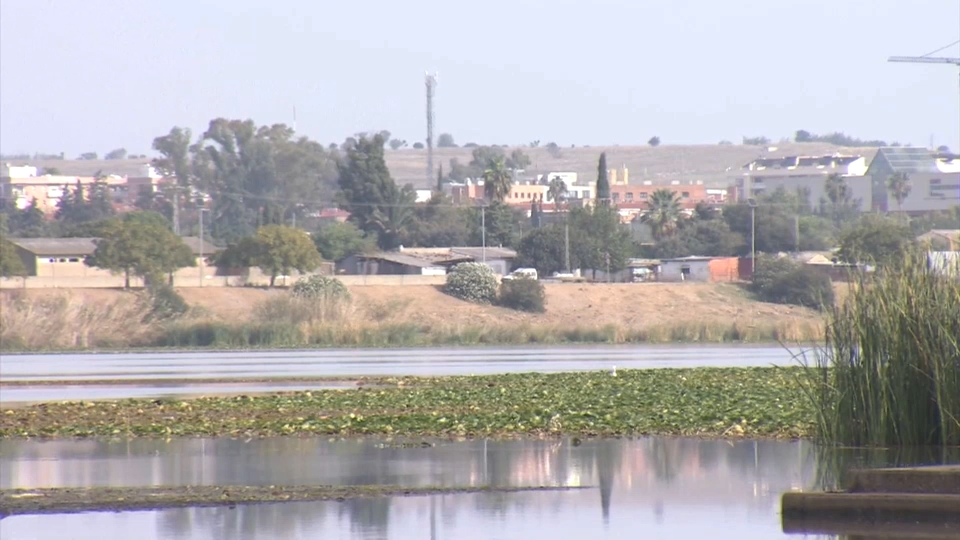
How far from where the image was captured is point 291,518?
17.6 meters

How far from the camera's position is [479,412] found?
103ft

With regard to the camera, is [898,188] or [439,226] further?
[898,188]

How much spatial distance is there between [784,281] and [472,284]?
1981 cm

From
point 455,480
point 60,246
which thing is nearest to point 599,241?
point 60,246

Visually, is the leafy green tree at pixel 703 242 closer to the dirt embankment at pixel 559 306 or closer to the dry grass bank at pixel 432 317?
the dry grass bank at pixel 432 317

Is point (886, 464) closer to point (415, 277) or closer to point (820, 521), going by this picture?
point (820, 521)

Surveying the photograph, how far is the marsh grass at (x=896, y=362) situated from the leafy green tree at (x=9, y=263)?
88648mm

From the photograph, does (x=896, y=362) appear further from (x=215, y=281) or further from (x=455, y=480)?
(x=215, y=281)

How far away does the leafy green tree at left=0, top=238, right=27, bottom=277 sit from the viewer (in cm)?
10325

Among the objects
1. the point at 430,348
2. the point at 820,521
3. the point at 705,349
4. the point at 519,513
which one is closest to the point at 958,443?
the point at 820,521

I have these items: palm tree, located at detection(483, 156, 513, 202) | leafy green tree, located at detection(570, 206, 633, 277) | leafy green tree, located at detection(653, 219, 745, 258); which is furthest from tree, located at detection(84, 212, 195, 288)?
palm tree, located at detection(483, 156, 513, 202)

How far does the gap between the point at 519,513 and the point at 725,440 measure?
26.8 feet

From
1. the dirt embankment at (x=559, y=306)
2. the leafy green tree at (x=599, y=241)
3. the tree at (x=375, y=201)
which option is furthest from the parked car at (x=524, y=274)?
the tree at (x=375, y=201)

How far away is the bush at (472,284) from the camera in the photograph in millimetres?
102125
